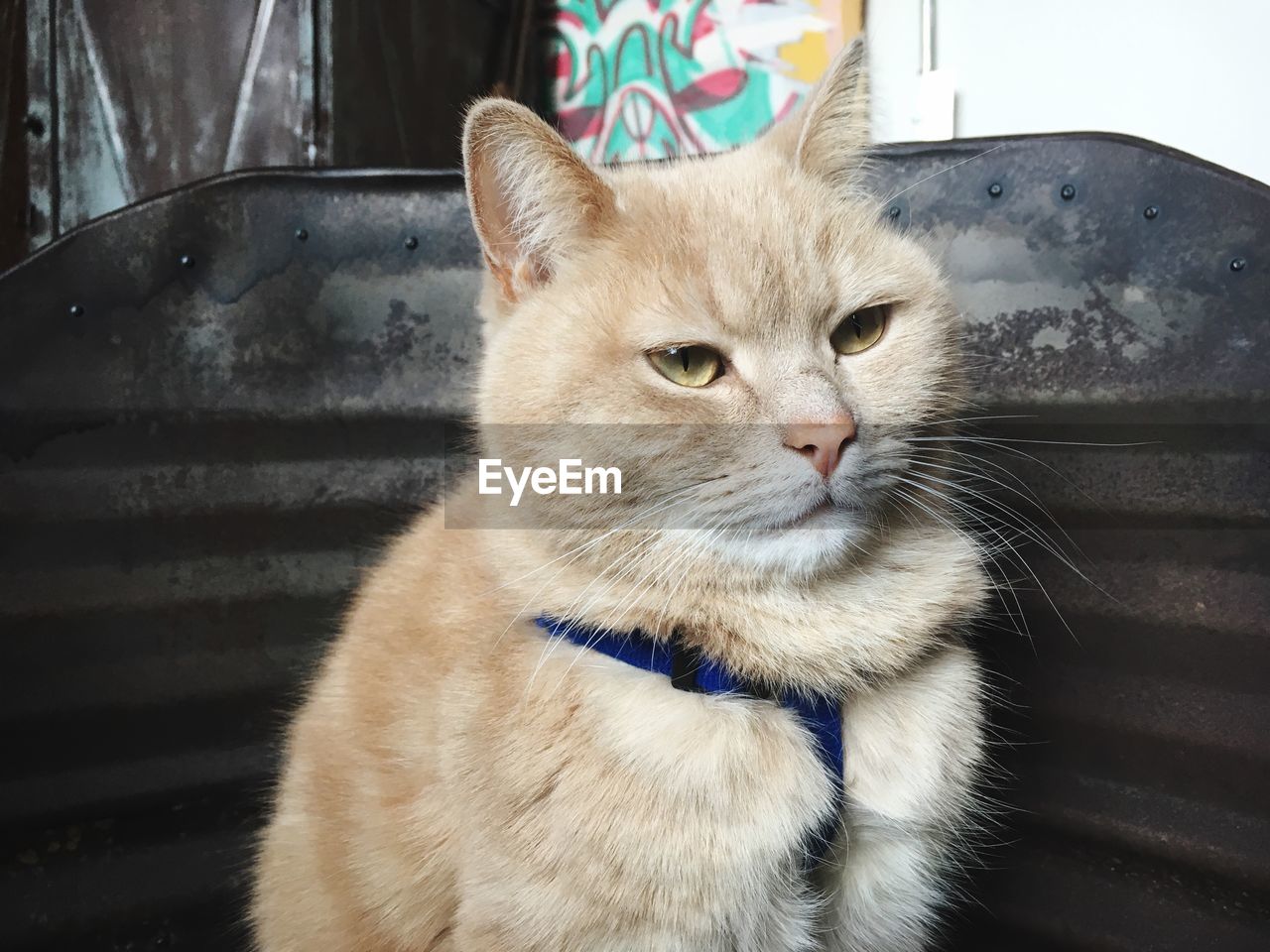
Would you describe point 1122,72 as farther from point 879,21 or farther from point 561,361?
point 561,361

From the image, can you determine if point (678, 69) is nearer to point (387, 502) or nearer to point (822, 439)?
point (387, 502)

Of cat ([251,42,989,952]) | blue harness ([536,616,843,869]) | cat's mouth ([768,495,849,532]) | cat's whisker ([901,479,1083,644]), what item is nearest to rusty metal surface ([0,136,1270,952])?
cat's whisker ([901,479,1083,644])

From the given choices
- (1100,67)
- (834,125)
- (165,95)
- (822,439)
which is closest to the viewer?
(822,439)

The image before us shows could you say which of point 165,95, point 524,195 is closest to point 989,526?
point 524,195

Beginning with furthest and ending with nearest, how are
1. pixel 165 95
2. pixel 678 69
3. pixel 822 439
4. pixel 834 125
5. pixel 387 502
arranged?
1. pixel 678 69
2. pixel 165 95
3. pixel 387 502
4. pixel 834 125
5. pixel 822 439

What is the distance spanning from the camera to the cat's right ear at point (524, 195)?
3.04 ft

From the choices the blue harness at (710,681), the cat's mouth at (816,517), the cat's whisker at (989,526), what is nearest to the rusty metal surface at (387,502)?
the cat's whisker at (989,526)

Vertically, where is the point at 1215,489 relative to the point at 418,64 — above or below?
below

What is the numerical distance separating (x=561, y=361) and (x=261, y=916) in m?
0.89

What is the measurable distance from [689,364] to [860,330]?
0.78 feet

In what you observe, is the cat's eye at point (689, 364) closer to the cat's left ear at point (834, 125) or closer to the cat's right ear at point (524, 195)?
the cat's right ear at point (524, 195)

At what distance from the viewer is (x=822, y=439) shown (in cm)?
82

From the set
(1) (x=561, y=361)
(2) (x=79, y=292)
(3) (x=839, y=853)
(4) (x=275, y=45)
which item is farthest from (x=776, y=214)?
(4) (x=275, y=45)

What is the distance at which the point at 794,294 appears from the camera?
3.06 feet
